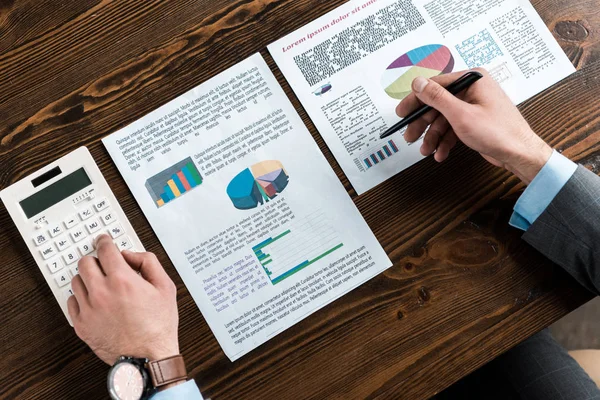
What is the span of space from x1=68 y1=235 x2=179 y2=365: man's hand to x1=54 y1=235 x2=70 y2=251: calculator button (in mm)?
59

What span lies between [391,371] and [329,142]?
354 millimetres

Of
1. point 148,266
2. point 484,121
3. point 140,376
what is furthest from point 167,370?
point 484,121

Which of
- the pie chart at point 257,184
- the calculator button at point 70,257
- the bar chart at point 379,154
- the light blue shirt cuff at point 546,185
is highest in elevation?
the calculator button at point 70,257

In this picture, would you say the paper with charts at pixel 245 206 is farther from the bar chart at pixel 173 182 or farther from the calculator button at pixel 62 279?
the calculator button at pixel 62 279

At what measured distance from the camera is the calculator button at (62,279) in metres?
0.73

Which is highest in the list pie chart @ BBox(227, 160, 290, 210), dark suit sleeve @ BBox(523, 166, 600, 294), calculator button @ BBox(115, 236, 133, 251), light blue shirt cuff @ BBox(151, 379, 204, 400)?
calculator button @ BBox(115, 236, 133, 251)

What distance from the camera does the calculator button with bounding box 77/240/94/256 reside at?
0.74 metres

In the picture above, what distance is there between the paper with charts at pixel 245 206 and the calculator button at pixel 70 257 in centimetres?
11

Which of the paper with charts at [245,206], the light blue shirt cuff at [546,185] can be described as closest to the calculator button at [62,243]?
the paper with charts at [245,206]

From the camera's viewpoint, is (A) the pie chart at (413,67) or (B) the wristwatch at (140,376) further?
(A) the pie chart at (413,67)

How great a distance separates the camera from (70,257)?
0.74m

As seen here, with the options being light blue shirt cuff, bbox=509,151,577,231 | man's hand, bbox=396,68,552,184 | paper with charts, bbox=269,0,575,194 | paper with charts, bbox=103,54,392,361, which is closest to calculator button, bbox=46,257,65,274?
paper with charts, bbox=103,54,392,361

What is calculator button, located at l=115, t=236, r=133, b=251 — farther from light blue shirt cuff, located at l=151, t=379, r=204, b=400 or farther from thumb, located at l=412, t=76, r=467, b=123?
thumb, located at l=412, t=76, r=467, b=123

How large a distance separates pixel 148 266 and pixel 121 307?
0.21 ft
